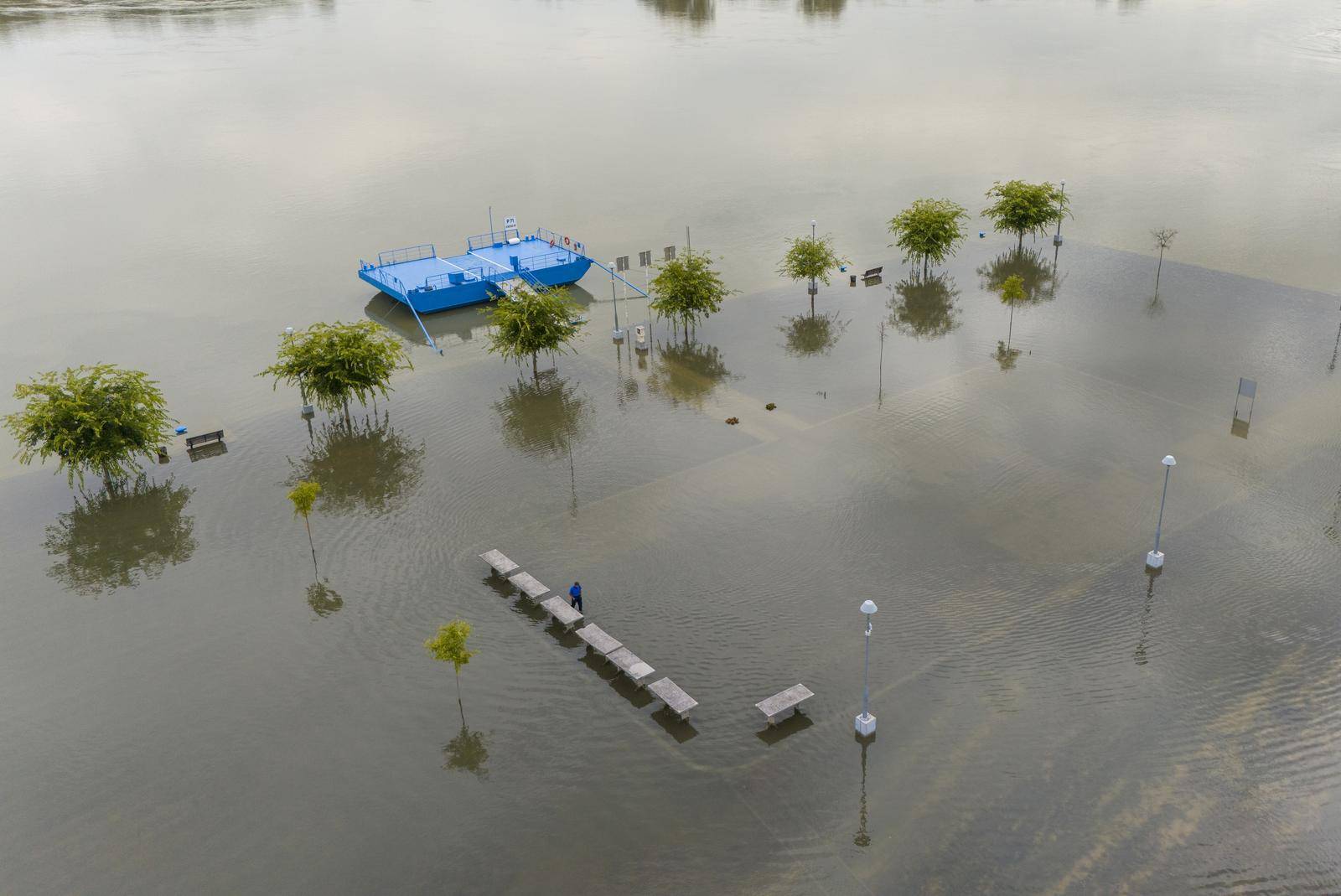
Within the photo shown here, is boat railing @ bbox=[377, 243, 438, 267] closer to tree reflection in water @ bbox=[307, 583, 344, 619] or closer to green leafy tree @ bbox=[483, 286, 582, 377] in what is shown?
green leafy tree @ bbox=[483, 286, 582, 377]

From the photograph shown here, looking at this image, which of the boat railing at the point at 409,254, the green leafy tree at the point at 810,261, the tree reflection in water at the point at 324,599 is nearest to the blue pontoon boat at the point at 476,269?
the boat railing at the point at 409,254

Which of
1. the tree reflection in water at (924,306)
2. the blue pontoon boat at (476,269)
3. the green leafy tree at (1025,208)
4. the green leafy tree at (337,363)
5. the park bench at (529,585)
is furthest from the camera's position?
the green leafy tree at (1025,208)

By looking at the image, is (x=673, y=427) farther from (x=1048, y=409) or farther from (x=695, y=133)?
(x=695, y=133)

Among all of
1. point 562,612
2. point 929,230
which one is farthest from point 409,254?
point 562,612

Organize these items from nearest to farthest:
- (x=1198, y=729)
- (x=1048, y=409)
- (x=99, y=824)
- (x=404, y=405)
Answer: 1. (x=99, y=824)
2. (x=1198, y=729)
3. (x=1048, y=409)
4. (x=404, y=405)

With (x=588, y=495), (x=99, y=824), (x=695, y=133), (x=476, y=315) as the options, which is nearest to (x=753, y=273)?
(x=476, y=315)

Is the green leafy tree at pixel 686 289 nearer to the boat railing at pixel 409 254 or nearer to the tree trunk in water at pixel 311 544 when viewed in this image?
the boat railing at pixel 409 254
